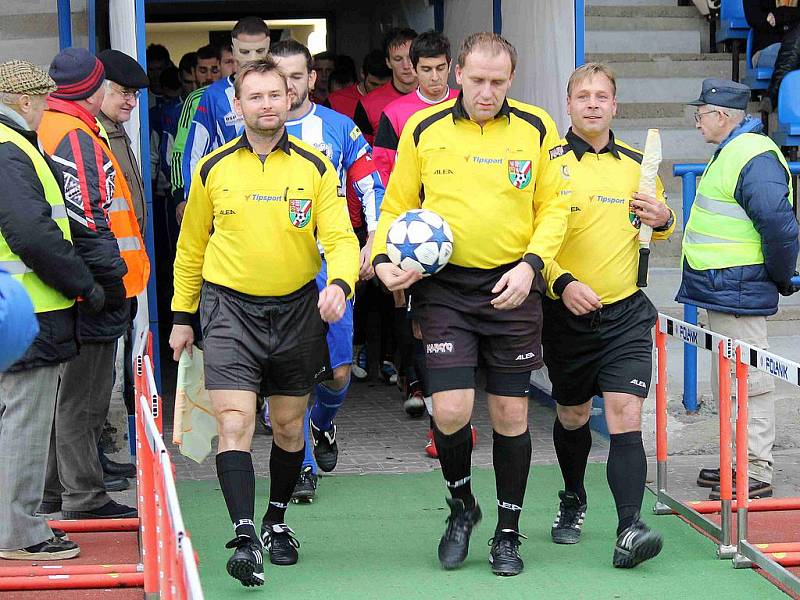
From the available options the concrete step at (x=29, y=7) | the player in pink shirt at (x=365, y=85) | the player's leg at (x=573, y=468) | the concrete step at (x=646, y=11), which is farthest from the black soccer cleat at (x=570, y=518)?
the concrete step at (x=646, y=11)

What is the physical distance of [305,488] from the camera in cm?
608

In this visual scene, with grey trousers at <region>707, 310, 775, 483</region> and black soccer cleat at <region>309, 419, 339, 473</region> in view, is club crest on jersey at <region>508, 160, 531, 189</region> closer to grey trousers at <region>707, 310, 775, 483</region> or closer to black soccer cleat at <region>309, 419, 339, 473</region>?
grey trousers at <region>707, 310, 775, 483</region>

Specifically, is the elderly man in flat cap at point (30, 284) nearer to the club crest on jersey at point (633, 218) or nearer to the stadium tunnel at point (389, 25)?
the stadium tunnel at point (389, 25)

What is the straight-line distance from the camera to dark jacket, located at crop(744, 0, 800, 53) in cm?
1048

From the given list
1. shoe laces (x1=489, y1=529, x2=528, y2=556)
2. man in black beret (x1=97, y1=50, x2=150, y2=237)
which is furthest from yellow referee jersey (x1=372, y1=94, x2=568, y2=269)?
man in black beret (x1=97, y1=50, x2=150, y2=237)

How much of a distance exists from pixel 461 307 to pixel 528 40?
3.30m

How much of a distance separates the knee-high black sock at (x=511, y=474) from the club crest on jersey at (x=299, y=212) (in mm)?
1118

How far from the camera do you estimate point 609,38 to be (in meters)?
11.2

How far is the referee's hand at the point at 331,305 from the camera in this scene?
4.74 meters

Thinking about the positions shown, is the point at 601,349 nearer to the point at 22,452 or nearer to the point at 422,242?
the point at 422,242

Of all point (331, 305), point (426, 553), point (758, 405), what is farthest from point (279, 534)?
point (758, 405)

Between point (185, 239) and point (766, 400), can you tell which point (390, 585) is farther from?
point (766, 400)

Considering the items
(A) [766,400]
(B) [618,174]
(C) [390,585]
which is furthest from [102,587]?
(A) [766,400]

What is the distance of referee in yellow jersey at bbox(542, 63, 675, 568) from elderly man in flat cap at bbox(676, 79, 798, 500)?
0.84m
